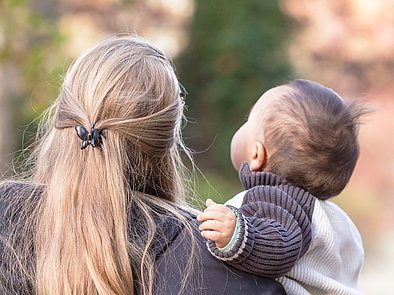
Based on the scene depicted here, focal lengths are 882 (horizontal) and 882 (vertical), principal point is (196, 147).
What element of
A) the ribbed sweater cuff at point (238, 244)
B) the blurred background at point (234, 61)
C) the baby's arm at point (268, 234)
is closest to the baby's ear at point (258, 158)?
the baby's arm at point (268, 234)

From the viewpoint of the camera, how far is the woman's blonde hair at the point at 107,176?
2.02 metres

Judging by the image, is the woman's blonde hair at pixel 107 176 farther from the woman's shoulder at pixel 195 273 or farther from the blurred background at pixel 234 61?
the blurred background at pixel 234 61

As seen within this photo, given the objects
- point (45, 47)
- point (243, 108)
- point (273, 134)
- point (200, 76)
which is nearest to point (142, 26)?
point (200, 76)

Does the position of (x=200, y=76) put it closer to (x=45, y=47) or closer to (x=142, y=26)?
(x=142, y=26)

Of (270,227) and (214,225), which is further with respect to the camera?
(270,227)

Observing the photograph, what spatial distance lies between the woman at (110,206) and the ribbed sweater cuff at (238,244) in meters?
0.04

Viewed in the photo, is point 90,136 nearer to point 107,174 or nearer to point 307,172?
point 107,174

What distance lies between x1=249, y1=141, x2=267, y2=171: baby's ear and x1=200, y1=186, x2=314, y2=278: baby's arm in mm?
172

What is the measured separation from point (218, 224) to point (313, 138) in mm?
558

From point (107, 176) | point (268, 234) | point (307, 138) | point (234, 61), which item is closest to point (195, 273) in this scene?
point (268, 234)

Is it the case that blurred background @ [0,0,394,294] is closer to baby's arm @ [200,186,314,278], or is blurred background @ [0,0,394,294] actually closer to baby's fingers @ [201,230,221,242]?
baby's arm @ [200,186,314,278]

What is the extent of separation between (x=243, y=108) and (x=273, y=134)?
7.17 m

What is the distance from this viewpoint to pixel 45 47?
258 inches

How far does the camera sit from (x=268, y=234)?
80.5 inches
